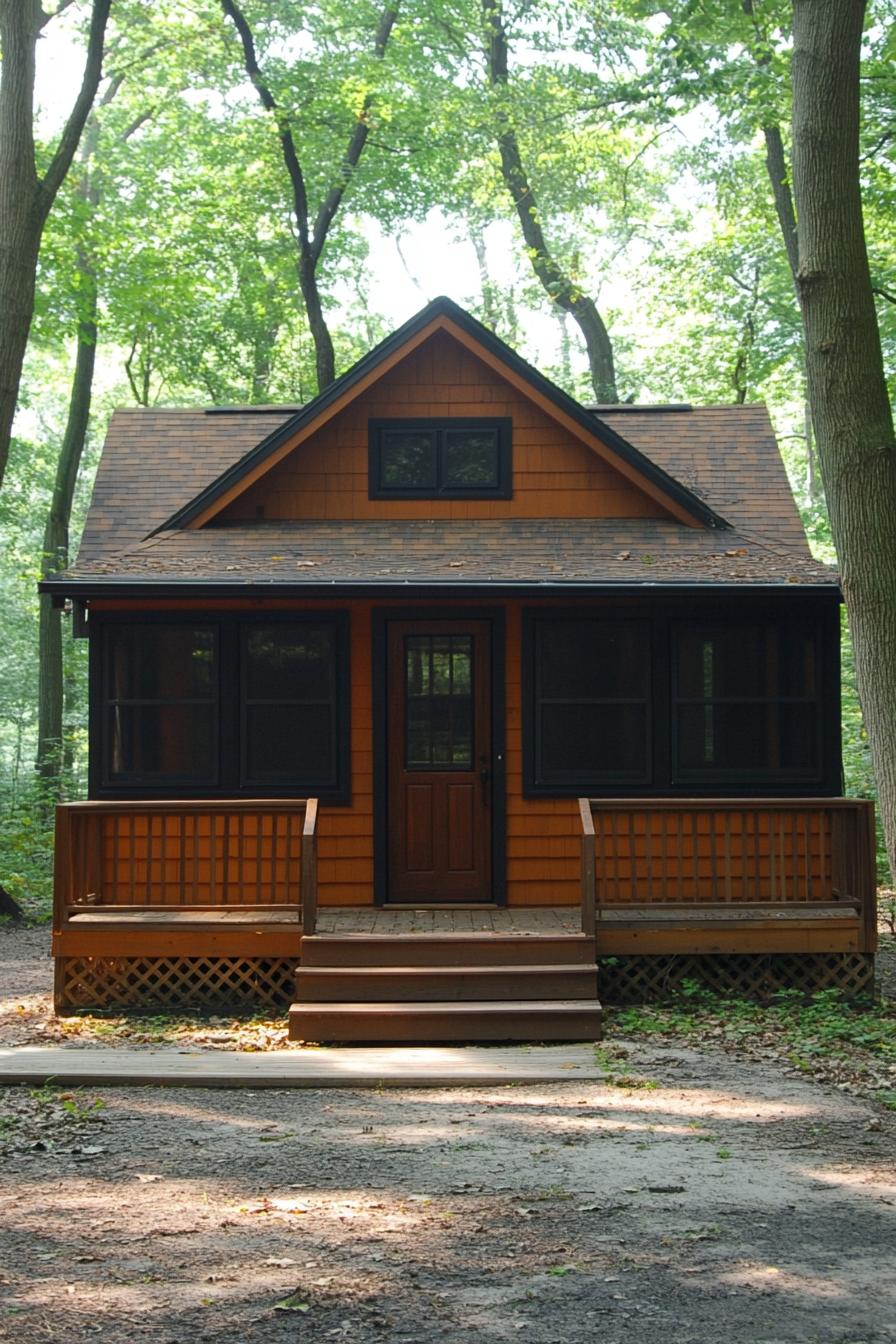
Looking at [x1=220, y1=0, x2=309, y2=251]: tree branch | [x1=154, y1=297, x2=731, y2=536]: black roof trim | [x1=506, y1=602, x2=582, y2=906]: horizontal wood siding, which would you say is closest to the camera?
[x1=506, y1=602, x2=582, y2=906]: horizontal wood siding

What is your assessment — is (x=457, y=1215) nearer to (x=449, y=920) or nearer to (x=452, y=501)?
(x=449, y=920)

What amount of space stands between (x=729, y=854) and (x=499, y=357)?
4.79 meters

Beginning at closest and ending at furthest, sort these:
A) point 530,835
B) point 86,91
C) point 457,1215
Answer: point 457,1215
point 530,835
point 86,91

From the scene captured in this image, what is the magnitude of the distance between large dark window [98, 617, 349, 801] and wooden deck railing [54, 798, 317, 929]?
37cm

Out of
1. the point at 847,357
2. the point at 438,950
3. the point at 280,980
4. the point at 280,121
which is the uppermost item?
the point at 280,121

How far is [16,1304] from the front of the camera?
14.1 ft

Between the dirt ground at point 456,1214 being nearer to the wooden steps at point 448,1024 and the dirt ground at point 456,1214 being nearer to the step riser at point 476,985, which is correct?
the wooden steps at point 448,1024

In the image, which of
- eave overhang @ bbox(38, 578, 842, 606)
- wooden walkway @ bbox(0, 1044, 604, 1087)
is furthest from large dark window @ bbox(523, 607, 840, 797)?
wooden walkway @ bbox(0, 1044, 604, 1087)

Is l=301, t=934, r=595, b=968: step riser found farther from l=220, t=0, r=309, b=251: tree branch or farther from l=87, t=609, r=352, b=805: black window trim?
l=220, t=0, r=309, b=251: tree branch

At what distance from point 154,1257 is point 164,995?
5.01 metres

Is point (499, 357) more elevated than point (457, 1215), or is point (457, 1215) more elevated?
point (499, 357)

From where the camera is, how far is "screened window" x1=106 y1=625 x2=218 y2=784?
1069 centimetres

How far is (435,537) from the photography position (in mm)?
11445

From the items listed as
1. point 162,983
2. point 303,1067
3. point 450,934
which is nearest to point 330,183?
point 162,983
